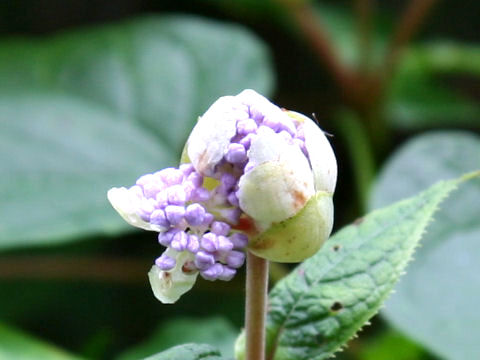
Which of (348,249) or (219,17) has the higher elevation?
(219,17)

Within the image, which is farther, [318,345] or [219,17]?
[219,17]

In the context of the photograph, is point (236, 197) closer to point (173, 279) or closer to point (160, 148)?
point (173, 279)

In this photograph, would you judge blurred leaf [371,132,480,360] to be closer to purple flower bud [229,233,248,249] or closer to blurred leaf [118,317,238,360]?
blurred leaf [118,317,238,360]

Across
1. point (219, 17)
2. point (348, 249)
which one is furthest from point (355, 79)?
point (348, 249)

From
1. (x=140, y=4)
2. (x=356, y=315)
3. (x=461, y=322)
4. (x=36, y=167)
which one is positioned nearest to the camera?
(x=356, y=315)

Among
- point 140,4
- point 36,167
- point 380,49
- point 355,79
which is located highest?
point 140,4

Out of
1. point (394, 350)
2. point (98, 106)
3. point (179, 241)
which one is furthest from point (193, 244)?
point (98, 106)

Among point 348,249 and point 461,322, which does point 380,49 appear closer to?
point 461,322
